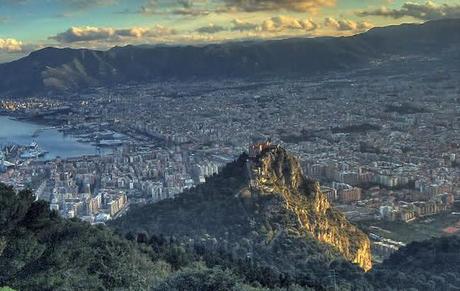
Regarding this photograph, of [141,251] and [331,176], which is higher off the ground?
[141,251]

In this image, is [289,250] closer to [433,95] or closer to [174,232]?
[174,232]

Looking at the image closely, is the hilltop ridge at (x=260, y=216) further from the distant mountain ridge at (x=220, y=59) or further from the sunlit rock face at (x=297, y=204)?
the distant mountain ridge at (x=220, y=59)

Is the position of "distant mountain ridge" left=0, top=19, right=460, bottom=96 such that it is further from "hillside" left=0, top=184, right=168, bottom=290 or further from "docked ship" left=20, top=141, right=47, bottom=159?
"hillside" left=0, top=184, right=168, bottom=290

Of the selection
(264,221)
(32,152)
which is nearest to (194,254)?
(264,221)

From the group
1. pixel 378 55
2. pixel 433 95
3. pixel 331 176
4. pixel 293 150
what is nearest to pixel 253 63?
pixel 378 55

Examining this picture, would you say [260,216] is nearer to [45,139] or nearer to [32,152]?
[32,152]

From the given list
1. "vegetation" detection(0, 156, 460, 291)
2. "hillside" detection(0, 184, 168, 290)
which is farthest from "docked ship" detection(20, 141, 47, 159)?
"hillside" detection(0, 184, 168, 290)
